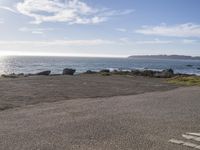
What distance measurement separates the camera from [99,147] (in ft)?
30.7

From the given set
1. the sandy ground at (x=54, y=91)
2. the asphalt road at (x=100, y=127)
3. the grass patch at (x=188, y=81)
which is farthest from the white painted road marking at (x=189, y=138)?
the grass patch at (x=188, y=81)

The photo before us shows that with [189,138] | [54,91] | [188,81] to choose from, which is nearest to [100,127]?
[189,138]

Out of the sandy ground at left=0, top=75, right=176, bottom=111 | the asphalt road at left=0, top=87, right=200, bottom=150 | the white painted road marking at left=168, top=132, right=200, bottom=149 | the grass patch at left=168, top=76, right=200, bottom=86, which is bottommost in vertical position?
the grass patch at left=168, top=76, right=200, bottom=86

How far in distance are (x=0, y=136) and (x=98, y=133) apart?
9.83 feet

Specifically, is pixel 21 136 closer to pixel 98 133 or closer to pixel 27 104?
pixel 98 133

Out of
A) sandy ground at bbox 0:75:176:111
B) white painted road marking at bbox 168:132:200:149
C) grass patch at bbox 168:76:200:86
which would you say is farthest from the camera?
grass patch at bbox 168:76:200:86

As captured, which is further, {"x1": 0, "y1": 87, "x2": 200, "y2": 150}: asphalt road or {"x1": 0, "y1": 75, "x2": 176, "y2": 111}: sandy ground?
{"x1": 0, "y1": 75, "x2": 176, "y2": 111}: sandy ground

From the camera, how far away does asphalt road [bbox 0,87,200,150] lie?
31.8ft

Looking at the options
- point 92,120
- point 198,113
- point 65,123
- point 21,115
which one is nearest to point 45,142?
point 65,123

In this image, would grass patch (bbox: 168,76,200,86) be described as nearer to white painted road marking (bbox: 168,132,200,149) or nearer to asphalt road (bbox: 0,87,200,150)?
asphalt road (bbox: 0,87,200,150)

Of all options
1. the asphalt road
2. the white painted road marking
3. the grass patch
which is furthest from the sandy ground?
the white painted road marking

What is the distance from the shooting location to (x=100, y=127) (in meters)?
12.0

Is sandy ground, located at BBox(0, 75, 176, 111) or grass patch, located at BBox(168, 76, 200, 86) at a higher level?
sandy ground, located at BBox(0, 75, 176, 111)

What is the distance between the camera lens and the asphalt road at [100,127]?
9.68 meters
